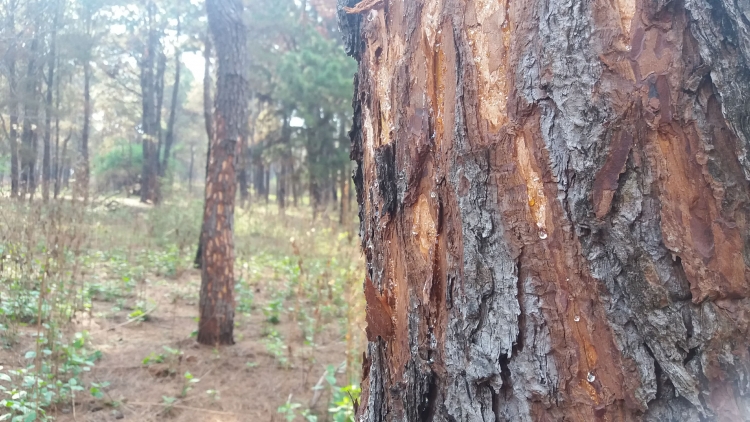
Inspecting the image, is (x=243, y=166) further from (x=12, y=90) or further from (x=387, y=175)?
(x=387, y=175)

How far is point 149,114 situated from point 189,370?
1705 centimetres

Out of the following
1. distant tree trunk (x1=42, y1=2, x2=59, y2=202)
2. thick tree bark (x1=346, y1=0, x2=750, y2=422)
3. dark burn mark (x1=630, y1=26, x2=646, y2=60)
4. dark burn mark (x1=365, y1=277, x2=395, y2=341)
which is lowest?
dark burn mark (x1=365, y1=277, x2=395, y2=341)

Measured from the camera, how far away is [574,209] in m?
0.77

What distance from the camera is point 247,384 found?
3686mm

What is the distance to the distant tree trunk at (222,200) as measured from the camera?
428 centimetres

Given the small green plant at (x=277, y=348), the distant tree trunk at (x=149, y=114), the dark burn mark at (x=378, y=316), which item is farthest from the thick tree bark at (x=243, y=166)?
the dark burn mark at (x=378, y=316)

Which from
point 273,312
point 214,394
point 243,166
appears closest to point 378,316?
point 214,394

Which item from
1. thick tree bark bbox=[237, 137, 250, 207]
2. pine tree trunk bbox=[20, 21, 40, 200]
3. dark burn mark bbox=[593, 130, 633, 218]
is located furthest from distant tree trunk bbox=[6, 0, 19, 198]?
dark burn mark bbox=[593, 130, 633, 218]

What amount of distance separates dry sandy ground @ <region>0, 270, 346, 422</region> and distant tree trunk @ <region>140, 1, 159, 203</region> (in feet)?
41.6

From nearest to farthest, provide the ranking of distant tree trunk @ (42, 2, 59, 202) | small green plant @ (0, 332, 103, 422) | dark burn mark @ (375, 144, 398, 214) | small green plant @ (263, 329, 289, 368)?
dark burn mark @ (375, 144, 398, 214), small green plant @ (0, 332, 103, 422), small green plant @ (263, 329, 289, 368), distant tree trunk @ (42, 2, 59, 202)

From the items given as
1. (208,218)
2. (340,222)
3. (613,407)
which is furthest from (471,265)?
(340,222)

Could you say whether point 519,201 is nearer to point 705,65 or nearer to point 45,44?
point 705,65

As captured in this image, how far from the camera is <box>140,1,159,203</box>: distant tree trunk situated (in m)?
16.6

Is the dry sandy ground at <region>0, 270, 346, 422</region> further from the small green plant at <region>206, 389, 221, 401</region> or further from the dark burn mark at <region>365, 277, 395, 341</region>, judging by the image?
the dark burn mark at <region>365, 277, 395, 341</region>
